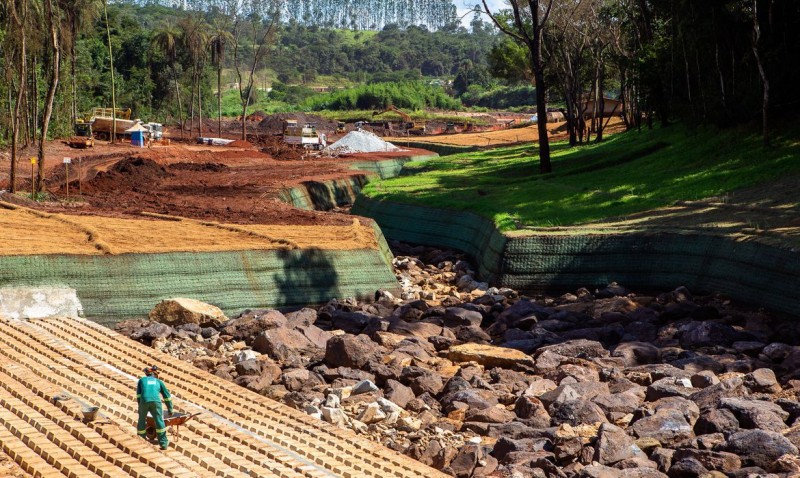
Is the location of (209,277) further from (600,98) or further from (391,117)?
(391,117)

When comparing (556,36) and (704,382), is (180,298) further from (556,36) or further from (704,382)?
(556,36)

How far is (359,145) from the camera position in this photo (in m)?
63.3

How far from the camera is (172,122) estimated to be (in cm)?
9219

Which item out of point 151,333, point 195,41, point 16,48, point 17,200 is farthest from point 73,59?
point 151,333

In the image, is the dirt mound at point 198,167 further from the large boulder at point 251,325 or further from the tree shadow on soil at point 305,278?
the large boulder at point 251,325

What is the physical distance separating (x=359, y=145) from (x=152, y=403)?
52769mm

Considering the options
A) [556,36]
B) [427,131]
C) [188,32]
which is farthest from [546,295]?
[427,131]

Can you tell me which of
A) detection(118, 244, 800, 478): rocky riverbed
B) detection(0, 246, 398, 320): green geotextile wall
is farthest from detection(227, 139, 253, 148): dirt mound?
detection(118, 244, 800, 478): rocky riverbed

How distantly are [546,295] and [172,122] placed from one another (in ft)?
238

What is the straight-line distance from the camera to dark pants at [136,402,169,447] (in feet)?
36.3

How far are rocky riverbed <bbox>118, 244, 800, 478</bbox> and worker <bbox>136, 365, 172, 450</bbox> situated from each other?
121 inches

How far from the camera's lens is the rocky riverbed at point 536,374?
12.3 metres

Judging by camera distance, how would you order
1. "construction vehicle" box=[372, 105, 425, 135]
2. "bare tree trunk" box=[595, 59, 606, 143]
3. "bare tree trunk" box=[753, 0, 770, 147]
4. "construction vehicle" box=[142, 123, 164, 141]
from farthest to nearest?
"construction vehicle" box=[372, 105, 425, 135], "construction vehicle" box=[142, 123, 164, 141], "bare tree trunk" box=[595, 59, 606, 143], "bare tree trunk" box=[753, 0, 770, 147]

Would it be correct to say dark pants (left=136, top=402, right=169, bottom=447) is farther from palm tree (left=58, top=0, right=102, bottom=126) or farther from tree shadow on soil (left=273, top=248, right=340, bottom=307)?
palm tree (left=58, top=0, right=102, bottom=126)
